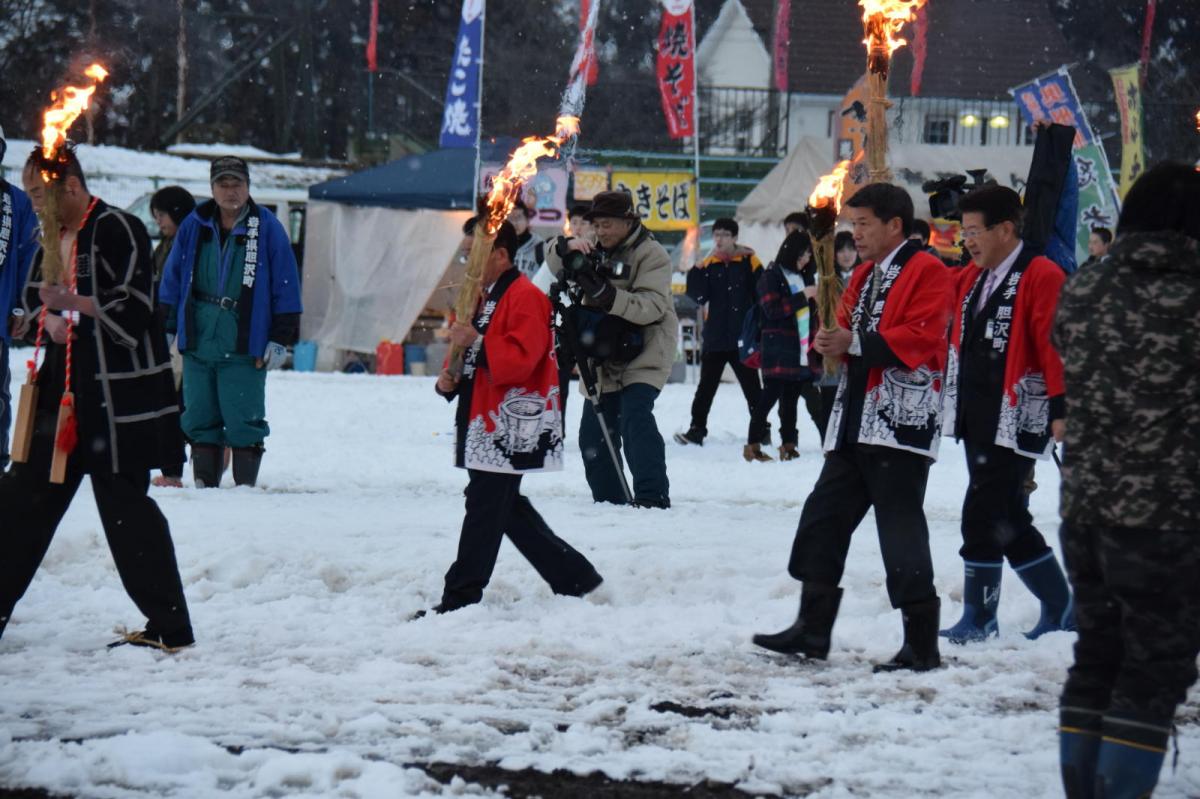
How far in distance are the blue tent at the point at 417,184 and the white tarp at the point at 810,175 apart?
12.5 feet

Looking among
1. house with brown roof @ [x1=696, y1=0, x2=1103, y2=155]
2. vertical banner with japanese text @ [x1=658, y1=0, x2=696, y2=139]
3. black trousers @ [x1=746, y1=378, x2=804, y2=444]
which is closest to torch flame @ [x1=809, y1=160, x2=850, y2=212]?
black trousers @ [x1=746, y1=378, x2=804, y2=444]

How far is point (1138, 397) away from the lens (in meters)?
3.59

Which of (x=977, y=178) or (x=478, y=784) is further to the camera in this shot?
(x=977, y=178)

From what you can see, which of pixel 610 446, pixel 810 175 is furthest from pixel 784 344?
pixel 810 175

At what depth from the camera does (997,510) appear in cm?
549

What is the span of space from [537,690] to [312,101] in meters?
25.5

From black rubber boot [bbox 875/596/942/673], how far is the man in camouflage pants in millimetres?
1460

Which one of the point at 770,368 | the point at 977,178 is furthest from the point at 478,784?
the point at 770,368

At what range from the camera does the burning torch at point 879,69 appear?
17.5 feet

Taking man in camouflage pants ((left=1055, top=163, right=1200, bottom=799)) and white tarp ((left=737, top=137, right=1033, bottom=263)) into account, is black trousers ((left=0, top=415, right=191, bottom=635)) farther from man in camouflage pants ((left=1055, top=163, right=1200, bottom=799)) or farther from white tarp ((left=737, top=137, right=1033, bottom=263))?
white tarp ((left=737, top=137, right=1033, bottom=263))

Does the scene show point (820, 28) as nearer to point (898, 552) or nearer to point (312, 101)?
point (312, 101)

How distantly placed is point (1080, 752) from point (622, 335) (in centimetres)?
468

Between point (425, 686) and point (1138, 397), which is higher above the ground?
point (1138, 397)

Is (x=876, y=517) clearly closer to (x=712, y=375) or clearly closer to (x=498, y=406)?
(x=498, y=406)
